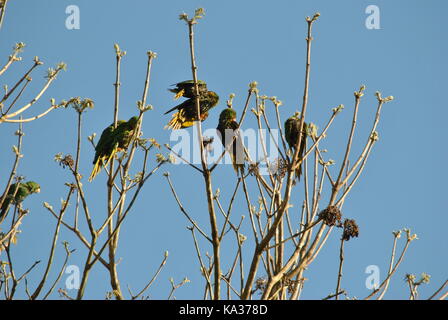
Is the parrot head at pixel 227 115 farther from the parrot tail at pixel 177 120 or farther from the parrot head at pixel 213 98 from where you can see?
the parrot head at pixel 213 98

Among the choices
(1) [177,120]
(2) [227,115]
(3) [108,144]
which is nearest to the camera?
(2) [227,115]

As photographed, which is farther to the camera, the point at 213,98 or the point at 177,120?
the point at 213,98

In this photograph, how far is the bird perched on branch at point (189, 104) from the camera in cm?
788

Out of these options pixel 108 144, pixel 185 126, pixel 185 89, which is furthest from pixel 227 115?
pixel 108 144

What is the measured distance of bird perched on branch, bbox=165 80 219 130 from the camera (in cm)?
788

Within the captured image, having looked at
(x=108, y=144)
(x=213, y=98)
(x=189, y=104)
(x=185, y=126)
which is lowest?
(x=108, y=144)

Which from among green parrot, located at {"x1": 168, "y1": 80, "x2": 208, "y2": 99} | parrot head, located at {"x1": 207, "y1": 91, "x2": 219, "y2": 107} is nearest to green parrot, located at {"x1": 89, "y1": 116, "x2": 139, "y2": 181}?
green parrot, located at {"x1": 168, "y1": 80, "x2": 208, "y2": 99}

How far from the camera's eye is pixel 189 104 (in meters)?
7.94

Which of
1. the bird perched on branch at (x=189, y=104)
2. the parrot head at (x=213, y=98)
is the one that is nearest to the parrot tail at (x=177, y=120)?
the bird perched on branch at (x=189, y=104)

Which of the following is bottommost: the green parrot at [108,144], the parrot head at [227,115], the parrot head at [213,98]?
the green parrot at [108,144]

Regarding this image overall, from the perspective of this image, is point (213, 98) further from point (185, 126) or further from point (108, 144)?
point (108, 144)

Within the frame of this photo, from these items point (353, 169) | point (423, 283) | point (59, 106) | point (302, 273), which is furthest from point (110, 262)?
point (423, 283)
